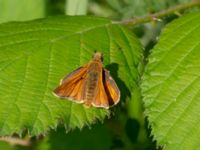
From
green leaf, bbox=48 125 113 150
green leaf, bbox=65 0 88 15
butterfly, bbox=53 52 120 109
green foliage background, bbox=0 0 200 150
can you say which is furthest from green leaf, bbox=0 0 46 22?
butterfly, bbox=53 52 120 109

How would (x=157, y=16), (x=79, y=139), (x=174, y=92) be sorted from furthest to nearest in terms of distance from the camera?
(x=79, y=139) < (x=157, y=16) < (x=174, y=92)

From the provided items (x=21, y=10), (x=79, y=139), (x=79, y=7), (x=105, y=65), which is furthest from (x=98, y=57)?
(x=21, y=10)

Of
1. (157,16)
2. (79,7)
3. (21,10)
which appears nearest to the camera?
(157,16)

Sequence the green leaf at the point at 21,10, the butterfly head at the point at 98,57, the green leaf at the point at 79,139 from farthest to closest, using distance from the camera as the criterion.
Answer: the green leaf at the point at 21,10, the green leaf at the point at 79,139, the butterfly head at the point at 98,57

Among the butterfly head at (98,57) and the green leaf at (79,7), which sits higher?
the butterfly head at (98,57)

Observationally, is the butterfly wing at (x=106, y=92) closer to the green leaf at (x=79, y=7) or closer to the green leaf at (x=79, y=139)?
the green leaf at (x=79, y=7)

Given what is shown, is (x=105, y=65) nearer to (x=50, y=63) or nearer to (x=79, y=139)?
(x=50, y=63)

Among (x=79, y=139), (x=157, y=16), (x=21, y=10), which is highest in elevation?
(x=157, y=16)

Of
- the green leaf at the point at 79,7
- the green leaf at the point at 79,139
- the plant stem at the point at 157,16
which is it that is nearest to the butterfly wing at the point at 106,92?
the plant stem at the point at 157,16

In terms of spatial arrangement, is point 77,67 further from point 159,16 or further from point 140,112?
point 140,112
